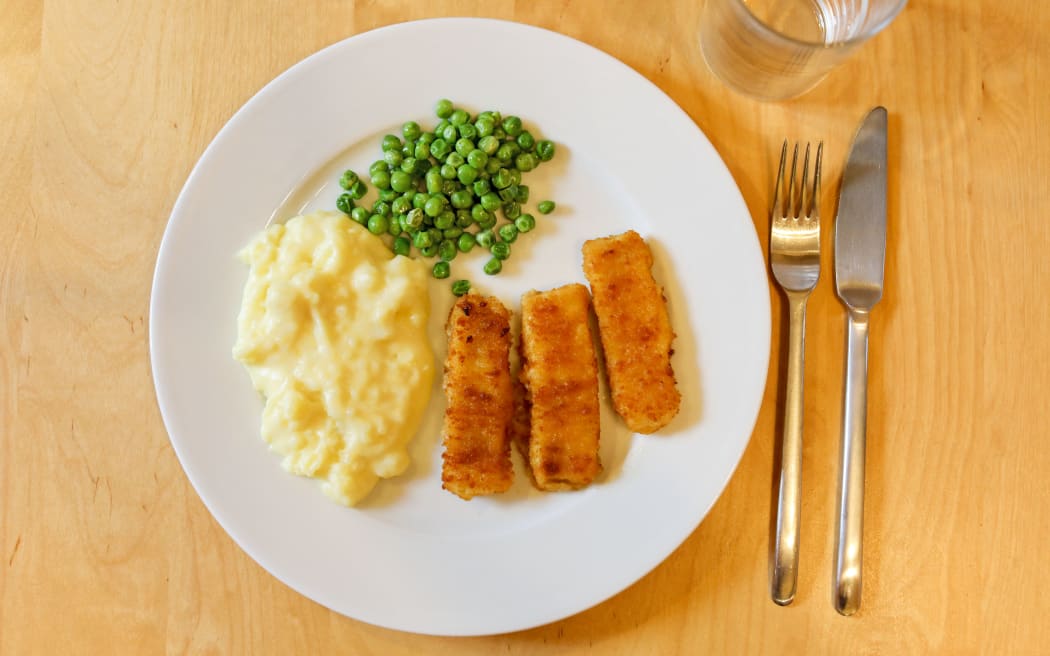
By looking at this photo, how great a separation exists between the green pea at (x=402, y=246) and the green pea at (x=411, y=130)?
0.50 m

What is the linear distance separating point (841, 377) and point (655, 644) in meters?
1.63

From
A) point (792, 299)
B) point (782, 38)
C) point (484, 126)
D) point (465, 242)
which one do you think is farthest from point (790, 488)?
point (484, 126)

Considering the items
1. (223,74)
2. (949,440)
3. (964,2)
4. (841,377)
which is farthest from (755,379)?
(223,74)

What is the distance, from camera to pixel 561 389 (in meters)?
3.46

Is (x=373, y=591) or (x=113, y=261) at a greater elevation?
(x=113, y=261)

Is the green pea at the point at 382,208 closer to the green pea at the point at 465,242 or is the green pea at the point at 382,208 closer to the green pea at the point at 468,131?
the green pea at the point at 465,242

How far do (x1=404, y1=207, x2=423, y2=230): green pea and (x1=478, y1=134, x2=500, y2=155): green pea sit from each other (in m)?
0.44

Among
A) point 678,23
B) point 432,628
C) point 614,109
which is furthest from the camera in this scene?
point 678,23

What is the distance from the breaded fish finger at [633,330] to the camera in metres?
3.43

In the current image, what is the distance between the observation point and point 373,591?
337 centimetres

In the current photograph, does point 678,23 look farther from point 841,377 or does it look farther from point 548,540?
point 548,540

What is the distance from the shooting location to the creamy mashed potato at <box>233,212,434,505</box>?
133 inches

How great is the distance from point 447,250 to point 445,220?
0.48 feet

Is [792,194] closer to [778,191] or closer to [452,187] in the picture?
[778,191]
